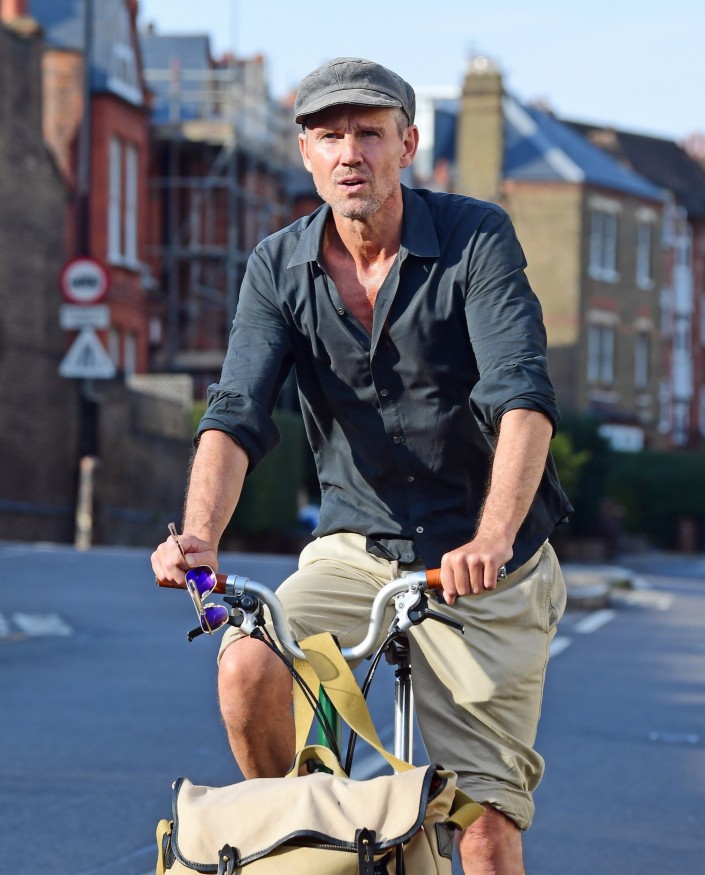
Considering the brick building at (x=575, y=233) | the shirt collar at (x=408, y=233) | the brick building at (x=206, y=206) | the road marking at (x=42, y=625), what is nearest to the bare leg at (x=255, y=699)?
the shirt collar at (x=408, y=233)

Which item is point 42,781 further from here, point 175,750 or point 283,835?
point 283,835

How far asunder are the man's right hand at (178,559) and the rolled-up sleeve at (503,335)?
0.70 m

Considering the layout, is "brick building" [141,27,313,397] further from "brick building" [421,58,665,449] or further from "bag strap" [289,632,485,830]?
"bag strap" [289,632,485,830]

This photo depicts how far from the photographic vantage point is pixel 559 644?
14891 mm

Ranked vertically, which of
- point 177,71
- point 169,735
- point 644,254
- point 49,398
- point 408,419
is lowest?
point 169,735

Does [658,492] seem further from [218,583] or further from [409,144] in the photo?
[218,583]

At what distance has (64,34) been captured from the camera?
119 ft

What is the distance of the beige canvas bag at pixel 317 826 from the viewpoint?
3.11 m

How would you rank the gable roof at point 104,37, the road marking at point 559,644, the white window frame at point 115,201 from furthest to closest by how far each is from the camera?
the gable roof at point 104,37 → the white window frame at point 115,201 → the road marking at point 559,644

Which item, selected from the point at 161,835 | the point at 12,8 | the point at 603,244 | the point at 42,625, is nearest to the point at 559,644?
the point at 42,625

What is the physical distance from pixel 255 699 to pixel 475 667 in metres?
0.55

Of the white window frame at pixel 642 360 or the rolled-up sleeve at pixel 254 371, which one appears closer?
the rolled-up sleeve at pixel 254 371

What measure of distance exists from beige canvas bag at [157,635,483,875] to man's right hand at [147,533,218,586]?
1.39ft

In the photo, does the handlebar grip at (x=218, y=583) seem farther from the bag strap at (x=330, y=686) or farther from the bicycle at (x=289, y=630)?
the bag strap at (x=330, y=686)
